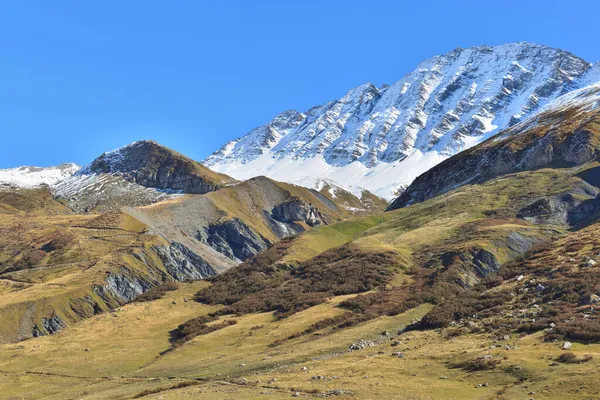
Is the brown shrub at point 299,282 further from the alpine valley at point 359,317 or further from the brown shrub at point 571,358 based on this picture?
the brown shrub at point 571,358

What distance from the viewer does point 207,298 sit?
142 meters

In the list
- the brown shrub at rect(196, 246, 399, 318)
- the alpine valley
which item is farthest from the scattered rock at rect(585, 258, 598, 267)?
the brown shrub at rect(196, 246, 399, 318)

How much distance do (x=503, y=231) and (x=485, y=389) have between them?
9796 centimetres

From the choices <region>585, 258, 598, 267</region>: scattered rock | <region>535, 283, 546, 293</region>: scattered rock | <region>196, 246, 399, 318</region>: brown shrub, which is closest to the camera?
<region>535, 283, 546, 293</region>: scattered rock

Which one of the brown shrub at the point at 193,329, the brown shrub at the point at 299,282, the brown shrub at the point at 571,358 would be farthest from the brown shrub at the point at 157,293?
the brown shrub at the point at 571,358

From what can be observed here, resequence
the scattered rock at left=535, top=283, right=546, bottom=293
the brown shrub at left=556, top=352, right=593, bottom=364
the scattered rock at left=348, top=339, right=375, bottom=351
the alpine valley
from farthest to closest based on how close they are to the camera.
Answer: the scattered rock at left=535, top=283, right=546, bottom=293
the scattered rock at left=348, top=339, right=375, bottom=351
the alpine valley
the brown shrub at left=556, top=352, right=593, bottom=364

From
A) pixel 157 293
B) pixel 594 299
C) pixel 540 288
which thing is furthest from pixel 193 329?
pixel 594 299

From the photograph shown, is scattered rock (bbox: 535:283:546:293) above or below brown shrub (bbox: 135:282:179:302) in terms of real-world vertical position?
below

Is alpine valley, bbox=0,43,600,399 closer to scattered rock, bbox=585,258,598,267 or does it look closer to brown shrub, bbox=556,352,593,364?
brown shrub, bbox=556,352,593,364

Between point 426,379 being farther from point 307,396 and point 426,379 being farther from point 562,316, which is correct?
point 562,316

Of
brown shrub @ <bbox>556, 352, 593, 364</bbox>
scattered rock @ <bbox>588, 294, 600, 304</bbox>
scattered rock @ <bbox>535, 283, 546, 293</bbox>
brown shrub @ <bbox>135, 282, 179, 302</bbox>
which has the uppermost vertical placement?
brown shrub @ <bbox>135, 282, 179, 302</bbox>

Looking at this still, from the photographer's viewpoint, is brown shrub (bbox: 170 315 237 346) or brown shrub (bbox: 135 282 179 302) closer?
brown shrub (bbox: 170 315 237 346)

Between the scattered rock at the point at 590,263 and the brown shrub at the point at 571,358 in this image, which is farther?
the scattered rock at the point at 590,263

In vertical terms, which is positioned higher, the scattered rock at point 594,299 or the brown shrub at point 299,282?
the brown shrub at point 299,282
